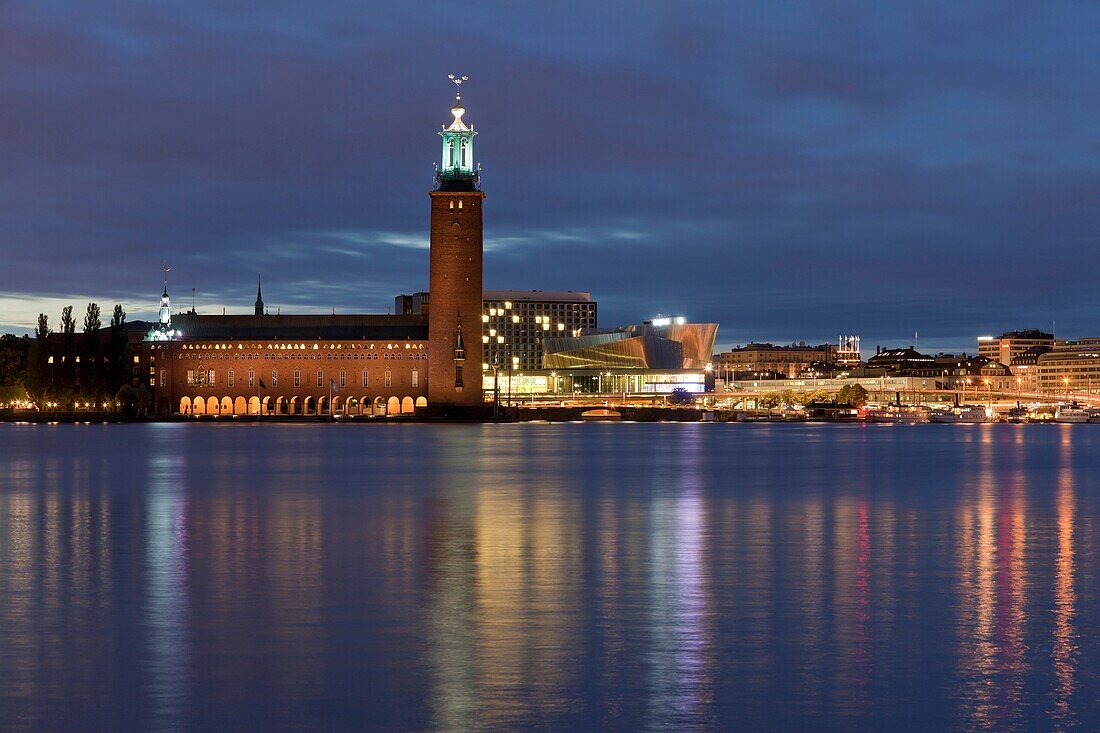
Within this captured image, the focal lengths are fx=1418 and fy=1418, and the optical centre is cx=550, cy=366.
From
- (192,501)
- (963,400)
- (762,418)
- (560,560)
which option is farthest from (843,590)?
(963,400)

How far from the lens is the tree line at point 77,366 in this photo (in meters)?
109

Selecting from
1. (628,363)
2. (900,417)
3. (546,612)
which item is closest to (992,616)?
(546,612)

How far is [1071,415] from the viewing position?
159m

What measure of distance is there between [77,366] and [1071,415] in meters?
107

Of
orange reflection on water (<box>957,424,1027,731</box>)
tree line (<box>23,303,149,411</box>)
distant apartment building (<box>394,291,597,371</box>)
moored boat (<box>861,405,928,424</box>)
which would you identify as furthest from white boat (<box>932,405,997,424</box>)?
orange reflection on water (<box>957,424,1027,731</box>)

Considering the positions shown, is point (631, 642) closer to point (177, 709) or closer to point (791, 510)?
point (177, 709)

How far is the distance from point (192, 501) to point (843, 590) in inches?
629

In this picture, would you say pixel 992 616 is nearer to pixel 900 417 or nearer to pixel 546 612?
pixel 546 612

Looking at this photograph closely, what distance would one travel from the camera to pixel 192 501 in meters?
26.9

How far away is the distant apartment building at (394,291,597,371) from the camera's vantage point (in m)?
188

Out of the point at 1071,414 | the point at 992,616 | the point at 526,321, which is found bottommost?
the point at 992,616

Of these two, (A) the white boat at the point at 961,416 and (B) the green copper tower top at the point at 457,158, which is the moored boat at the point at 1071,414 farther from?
(B) the green copper tower top at the point at 457,158

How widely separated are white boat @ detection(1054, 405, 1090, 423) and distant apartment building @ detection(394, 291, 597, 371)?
60.6 meters

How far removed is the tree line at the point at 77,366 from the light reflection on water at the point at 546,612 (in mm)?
85810
